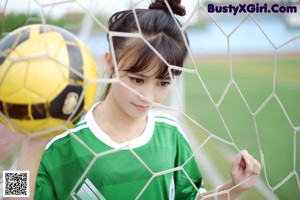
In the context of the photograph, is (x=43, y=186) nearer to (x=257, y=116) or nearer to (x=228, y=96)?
(x=257, y=116)

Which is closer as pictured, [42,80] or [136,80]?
[42,80]

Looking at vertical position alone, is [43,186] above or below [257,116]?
above

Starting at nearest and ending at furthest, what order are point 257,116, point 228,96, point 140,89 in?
point 140,89
point 257,116
point 228,96

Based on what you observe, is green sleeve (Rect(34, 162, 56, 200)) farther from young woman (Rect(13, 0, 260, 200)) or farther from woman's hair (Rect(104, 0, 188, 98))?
woman's hair (Rect(104, 0, 188, 98))

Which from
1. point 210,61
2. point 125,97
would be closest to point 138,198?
point 125,97

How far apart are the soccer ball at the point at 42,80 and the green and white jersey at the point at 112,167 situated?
171 mm

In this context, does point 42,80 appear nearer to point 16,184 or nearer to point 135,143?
point 16,184

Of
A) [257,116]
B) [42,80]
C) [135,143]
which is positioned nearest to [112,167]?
[135,143]

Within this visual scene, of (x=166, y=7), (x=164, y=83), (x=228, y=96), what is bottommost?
(x=228, y=96)

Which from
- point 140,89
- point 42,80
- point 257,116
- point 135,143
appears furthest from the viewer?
point 257,116

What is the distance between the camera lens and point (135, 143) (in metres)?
0.92

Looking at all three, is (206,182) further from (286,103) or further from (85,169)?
(286,103)

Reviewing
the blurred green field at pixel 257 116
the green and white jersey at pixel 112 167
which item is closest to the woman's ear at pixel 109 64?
the green and white jersey at pixel 112 167

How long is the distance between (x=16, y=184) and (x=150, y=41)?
1.09 feet
